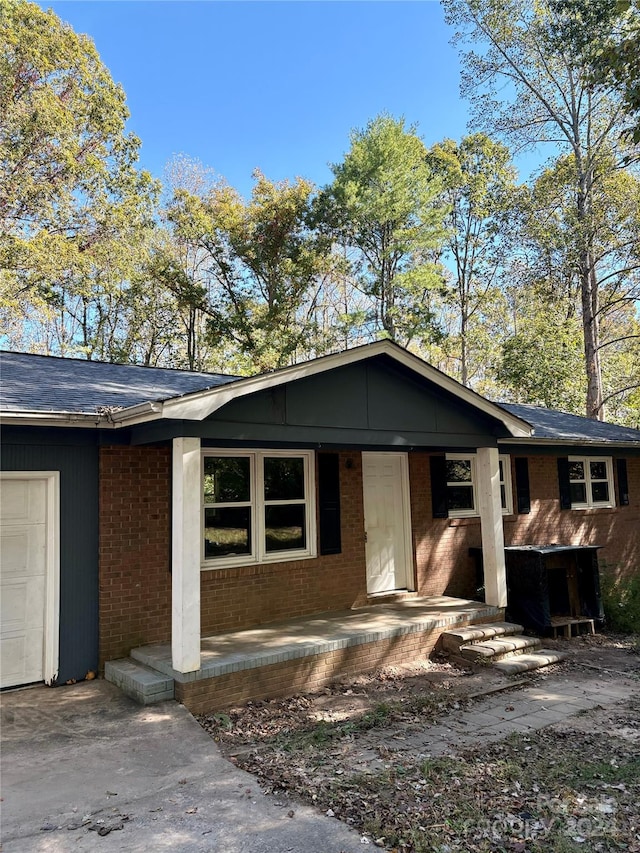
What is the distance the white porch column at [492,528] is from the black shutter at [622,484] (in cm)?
567

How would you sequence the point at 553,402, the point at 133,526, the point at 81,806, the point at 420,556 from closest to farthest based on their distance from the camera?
the point at 81,806 < the point at 133,526 < the point at 420,556 < the point at 553,402

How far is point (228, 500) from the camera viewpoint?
7.31 m

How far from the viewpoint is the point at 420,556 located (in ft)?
30.2

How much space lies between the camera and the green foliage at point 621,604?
910 cm

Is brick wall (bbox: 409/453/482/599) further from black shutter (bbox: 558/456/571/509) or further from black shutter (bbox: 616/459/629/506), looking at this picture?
black shutter (bbox: 616/459/629/506)

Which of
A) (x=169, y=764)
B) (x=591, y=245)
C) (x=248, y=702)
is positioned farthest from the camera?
(x=591, y=245)

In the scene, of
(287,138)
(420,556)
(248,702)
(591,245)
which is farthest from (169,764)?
(287,138)

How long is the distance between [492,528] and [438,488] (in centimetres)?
135

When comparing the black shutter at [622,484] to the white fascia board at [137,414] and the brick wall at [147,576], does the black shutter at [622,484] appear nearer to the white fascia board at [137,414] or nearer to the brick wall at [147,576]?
the brick wall at [147,576]

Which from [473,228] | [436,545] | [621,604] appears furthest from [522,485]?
[473,228]

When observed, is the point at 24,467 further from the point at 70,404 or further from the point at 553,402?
the point at 553,402

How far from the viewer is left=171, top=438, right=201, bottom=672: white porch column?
5.32 meters

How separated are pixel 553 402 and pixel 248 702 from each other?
1803 centimetres

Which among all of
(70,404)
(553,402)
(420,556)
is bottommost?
(420,556)
